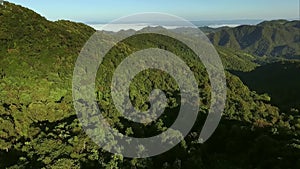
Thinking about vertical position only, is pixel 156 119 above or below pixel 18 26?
below

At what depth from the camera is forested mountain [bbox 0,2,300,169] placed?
76.1ft

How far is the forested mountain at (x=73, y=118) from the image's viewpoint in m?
23.2

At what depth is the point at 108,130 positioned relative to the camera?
89.4 ft

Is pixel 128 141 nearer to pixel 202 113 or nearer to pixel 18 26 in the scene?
pixel 202 113

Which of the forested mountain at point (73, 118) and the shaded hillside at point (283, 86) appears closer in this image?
the forested mountain at point (73, 118)

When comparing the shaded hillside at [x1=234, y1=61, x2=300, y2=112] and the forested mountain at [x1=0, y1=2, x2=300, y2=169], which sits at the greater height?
the forested mountain at [x1=0, y1=2, x2=300, y2=169]

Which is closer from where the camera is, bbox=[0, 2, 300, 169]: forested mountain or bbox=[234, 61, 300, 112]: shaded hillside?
bbox=[0, 2, 300, 169]: forested mountain

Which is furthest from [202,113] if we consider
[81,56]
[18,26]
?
[18,26]

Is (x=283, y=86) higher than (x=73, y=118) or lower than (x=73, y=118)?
lower

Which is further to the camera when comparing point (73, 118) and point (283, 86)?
point (283, 86)

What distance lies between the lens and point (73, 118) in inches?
1196

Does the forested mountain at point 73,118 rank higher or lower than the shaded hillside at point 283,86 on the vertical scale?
higher

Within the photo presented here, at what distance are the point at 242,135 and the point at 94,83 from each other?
16.3 meters

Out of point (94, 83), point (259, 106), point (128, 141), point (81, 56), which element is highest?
point (81, 56)
